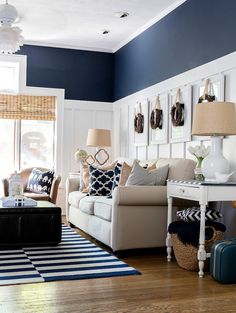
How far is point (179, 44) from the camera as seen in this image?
523cm

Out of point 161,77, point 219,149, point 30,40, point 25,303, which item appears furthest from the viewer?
point 30,40

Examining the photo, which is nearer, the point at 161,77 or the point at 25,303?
the point at 25,303

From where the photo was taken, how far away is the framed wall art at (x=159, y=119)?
5.49 m

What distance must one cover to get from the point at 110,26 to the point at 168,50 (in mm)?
1234

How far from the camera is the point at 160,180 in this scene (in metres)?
4.40

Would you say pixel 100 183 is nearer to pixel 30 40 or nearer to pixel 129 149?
pixel 129 149

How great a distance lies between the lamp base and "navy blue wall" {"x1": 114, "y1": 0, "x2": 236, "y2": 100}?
1.04 metres

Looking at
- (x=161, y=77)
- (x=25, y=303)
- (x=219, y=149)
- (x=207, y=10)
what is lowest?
(x=25, y=303)

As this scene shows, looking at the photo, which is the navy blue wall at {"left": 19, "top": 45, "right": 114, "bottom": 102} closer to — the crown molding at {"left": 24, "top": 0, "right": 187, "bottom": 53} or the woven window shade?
the crown molding at {"left": 24, "top": 0, "right": 187, "bottom": 53}

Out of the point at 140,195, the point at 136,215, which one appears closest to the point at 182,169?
the point at 140,195

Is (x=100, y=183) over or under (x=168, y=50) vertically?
under

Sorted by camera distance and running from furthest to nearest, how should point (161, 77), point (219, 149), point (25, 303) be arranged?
1. point (161, 77)
2. point (219, 149)
3. point (25, 303)

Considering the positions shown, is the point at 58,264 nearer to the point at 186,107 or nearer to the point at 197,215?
the point at 197,215

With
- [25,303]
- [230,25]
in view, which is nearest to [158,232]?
[25,303]
